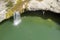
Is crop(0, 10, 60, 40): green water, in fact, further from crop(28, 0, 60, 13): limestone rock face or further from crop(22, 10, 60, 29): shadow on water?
crop(28, 0, 60, 13): limestone rock face

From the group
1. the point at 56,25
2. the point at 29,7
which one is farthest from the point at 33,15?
the point at 56,25

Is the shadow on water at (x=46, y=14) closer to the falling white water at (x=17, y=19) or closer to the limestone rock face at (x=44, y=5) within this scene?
the falling white water at (x=17, y=19)

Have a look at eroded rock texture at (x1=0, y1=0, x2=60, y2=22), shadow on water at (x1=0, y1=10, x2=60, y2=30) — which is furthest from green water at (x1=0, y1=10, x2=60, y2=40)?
eroded rock texture at (x1=0, y1=0, x2=60, y2=22)

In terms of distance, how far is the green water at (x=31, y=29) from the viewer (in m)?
6.33

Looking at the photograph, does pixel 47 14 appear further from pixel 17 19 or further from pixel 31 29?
pixel 17 19

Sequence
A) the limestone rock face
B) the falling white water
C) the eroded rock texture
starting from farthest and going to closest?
the falling white water
the limestone rock face
the eroded rock texture

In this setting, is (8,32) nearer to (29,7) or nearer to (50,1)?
(29,7)

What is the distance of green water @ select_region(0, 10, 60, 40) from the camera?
633 centimetres

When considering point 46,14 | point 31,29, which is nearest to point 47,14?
point 46,14

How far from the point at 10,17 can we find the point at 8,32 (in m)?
0.58

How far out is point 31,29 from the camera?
6.61 m

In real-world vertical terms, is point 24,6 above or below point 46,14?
above

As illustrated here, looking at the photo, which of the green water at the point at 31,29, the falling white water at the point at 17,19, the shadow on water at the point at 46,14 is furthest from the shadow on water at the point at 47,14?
the falling white water at the point at 17,19

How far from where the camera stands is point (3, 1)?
6238 mm
